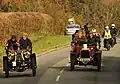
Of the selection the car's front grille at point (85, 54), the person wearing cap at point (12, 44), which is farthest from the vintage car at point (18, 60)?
the car's front grille at point (85, 54)

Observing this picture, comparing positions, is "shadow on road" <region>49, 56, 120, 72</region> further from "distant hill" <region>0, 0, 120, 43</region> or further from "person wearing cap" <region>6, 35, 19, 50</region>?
"distant hill" <region>0, 0, 120, 43</region>

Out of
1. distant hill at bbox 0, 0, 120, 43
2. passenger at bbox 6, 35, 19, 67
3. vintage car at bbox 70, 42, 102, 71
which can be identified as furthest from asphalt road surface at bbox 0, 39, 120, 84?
distant hill at bbox 0, 0, 120, 43

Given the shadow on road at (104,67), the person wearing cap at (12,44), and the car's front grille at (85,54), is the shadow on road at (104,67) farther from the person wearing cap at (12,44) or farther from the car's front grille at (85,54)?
the person wearing cap at (12,44)

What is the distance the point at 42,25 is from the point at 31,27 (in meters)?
2.26

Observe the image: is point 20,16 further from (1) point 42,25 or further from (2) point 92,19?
(2) point 92,19

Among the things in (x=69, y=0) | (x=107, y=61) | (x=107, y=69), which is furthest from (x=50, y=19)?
(x=107, y=69)

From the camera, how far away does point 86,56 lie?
65.4 ft

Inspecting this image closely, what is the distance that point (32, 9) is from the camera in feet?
167

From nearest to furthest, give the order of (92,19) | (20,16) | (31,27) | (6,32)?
(6,32), (20,16), (31,27), (92,19)

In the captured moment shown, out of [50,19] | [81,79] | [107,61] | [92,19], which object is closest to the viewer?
[81,79]

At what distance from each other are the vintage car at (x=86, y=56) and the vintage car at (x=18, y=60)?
2405 mm

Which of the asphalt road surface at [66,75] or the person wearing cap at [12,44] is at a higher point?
the person wearing cap at [12,44]

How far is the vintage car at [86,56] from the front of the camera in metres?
19.8

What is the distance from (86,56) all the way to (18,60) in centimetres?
335
